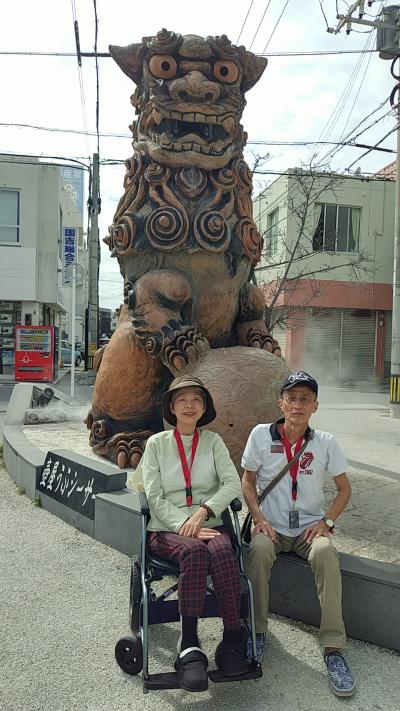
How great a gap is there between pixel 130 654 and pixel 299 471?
1.04 meters

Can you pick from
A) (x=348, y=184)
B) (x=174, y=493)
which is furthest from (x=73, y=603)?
(x=348, y=184)

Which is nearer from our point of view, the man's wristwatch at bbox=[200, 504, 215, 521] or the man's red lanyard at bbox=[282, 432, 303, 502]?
the man's wristwatch at bbox=[200, 504, 215, 521]

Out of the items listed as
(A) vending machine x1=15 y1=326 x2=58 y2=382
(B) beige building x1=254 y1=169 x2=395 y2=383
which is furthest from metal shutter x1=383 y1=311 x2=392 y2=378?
(A) vending machine x1=15 y1=326 x2=58 y2=382

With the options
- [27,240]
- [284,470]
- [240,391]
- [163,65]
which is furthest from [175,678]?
[27,240]

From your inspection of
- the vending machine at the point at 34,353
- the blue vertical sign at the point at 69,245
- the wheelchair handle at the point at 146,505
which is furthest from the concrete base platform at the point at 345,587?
the blue vertical sign at the point at 69,245

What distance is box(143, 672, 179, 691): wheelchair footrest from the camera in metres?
2.12

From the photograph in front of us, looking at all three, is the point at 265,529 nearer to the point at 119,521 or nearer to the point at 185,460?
the point at 185,460

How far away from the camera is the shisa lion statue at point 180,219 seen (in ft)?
14.1

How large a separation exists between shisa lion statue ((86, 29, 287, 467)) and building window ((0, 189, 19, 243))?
14.2m

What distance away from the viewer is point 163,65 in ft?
14.3

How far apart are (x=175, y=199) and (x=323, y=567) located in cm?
285

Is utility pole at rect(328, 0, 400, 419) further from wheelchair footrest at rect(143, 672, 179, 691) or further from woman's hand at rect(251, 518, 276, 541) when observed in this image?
wheelchair footrest at rect(143, 672, 179, 691)

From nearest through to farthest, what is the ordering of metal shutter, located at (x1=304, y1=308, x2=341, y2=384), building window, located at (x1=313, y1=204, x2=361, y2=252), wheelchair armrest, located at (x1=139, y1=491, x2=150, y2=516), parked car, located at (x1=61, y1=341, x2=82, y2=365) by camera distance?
wheelchair armrest, located at (x1=139, y1=491, x2=150, y2=516)
building window, located at (x1=313, y1=204, x2=361, y2=252)
metal shutter, located at (x1=304, y1=308, x2=341, y2=384)
parked car, located at (x1=61, y1=341, x2=82, y2=365)

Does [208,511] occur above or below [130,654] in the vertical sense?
above
